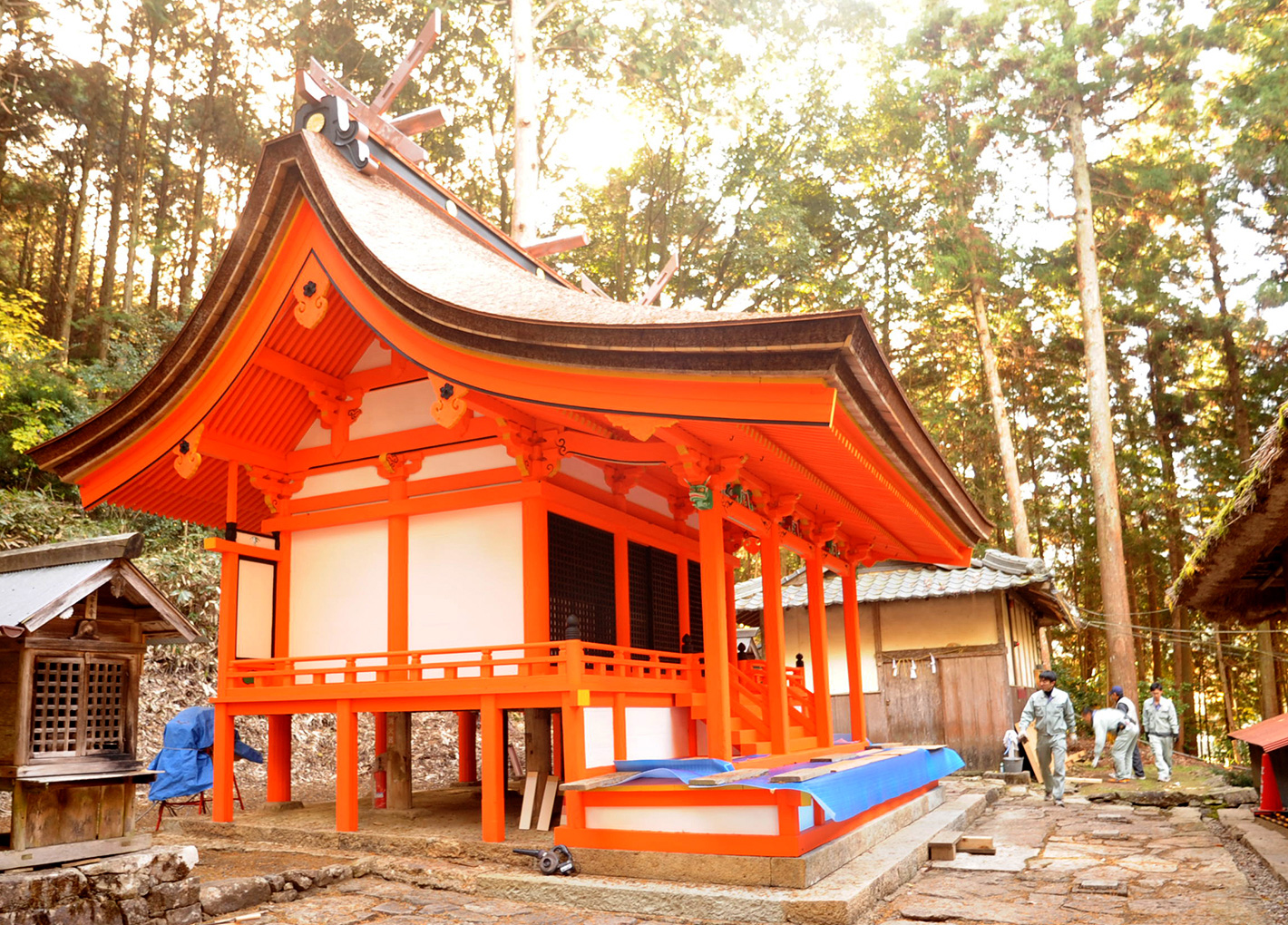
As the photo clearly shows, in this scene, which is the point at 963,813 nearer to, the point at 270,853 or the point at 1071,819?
the point at 1071,819

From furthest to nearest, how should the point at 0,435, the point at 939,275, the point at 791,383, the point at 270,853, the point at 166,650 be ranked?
the point at 939,275 < the point at 0,435 < the point at 166,650 < the point at 270,853 < the point at 791,383

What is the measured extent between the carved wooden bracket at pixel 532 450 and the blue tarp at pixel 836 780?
258 cm

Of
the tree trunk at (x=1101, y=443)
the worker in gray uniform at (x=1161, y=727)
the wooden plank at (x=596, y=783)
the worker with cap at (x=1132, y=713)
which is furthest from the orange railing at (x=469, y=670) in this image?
the tree trunk at (x=1101, y=443)

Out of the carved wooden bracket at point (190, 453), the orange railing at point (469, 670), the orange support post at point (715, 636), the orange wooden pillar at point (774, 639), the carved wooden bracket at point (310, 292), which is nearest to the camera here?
the orange railing at point (469, 670)

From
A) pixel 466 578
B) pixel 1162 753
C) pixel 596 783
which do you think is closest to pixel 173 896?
pixel 596 783

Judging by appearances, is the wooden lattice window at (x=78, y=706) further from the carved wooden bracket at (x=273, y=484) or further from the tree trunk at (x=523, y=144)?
the tree trunk at (x=523, y=144)

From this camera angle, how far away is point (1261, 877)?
700 centimetres

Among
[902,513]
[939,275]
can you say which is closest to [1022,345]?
[939,275]

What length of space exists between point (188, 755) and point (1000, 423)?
1863 centimetres

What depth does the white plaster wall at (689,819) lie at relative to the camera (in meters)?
6.37

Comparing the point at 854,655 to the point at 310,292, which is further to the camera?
the point at 854,655

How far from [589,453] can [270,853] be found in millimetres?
4382

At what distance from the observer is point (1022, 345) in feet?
88.2

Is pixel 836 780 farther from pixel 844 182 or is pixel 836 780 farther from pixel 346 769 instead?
pixel 844 182
